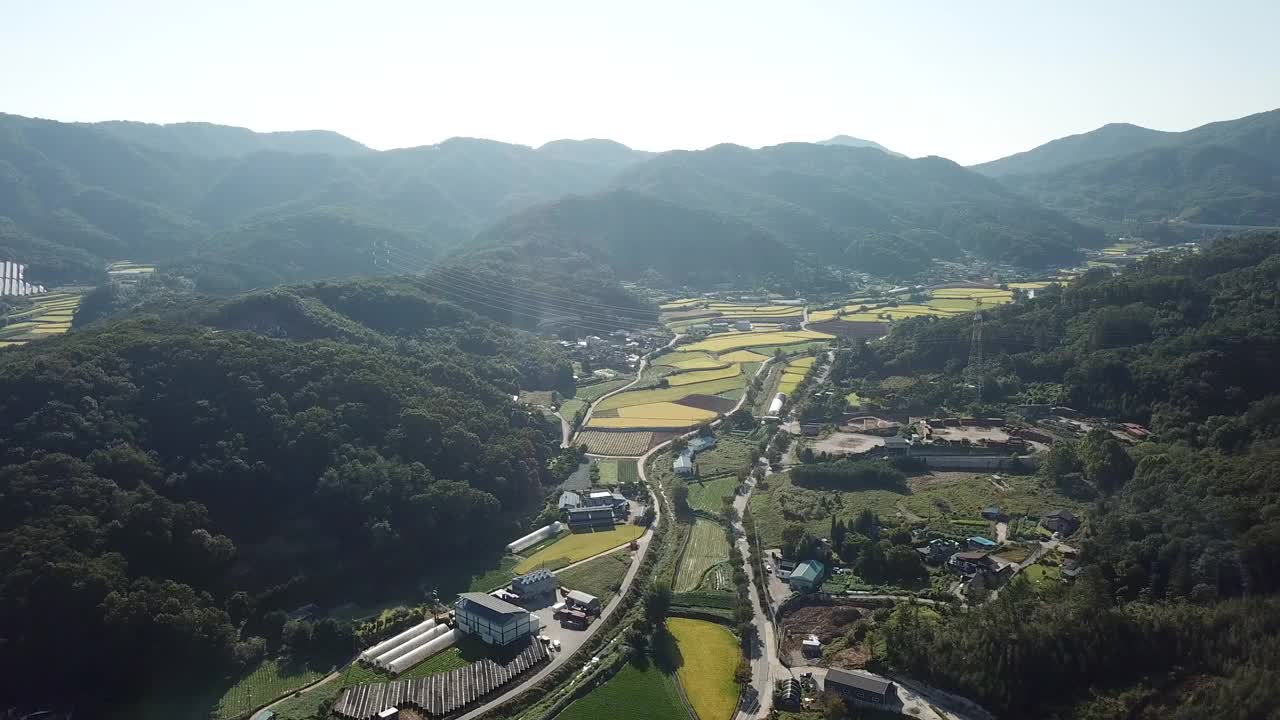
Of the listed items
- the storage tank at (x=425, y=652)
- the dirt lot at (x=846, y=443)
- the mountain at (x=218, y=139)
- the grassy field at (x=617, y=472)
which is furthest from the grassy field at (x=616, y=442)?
the mountain at (x=218, y=139)

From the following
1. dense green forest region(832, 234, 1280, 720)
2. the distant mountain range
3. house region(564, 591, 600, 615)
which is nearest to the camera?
dense green forest region(832, 234, 1280, 720)

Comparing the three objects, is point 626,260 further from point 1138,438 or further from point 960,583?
point 960,583

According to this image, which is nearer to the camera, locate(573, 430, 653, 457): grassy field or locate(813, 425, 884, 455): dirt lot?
Answer: locate(813, 425, 884, 455): dirt lot

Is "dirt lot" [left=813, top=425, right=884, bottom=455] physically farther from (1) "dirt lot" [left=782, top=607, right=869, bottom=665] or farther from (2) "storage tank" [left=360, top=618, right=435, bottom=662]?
(2) "storage tank" [left=360, top=618, right=435, bottom=662]

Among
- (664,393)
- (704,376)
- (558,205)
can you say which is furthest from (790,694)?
(558,205)

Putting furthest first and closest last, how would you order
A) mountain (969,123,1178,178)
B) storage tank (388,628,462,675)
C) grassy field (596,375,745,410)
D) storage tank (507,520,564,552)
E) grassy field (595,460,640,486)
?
1. mountain (969,123,1178,178)
2. grassy field (596,375,745,410)
3. grassy field (595,460,640,486)
4. storage tank (507,520,564,552)
5. storage tank (388,628,462,675)

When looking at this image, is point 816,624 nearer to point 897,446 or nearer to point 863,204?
point 897,446

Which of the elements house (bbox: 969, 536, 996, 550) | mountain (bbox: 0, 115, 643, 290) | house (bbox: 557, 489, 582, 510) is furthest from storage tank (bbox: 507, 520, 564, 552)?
mountain (bbox: 0, 115, 643, 290)
